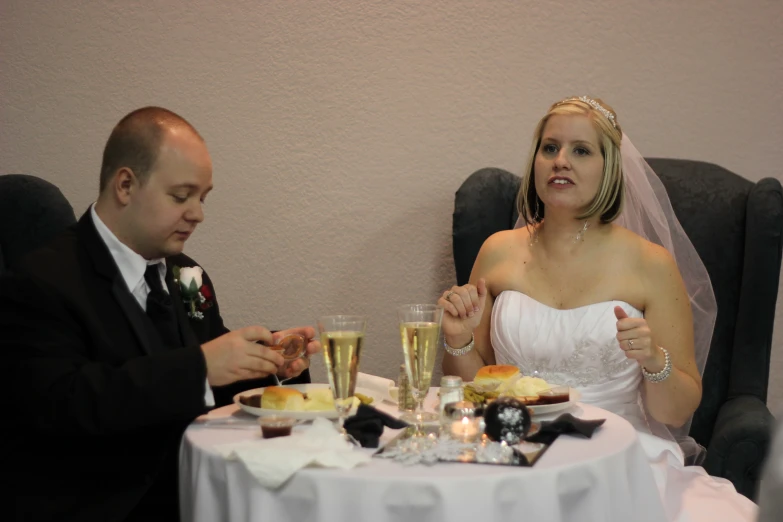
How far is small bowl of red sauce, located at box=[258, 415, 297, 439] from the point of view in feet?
6.80

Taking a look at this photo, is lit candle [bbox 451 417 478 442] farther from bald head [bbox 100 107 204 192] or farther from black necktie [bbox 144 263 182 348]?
bald head [bbox 100 107 204 192]

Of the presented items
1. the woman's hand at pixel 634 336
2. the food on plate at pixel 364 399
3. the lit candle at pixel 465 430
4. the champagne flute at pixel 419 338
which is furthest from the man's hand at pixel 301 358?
the woman's hand at pixel 634 336

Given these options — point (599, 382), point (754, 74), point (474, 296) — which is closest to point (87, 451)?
point (474, 296)

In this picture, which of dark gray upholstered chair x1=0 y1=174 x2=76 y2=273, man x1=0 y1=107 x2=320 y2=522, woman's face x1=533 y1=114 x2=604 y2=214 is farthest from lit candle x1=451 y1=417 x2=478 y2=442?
dark gray upholstered chair x1=0 y1=174 x2=76 y2=273

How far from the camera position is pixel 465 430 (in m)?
2.13

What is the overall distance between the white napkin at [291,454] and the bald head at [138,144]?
0.94m

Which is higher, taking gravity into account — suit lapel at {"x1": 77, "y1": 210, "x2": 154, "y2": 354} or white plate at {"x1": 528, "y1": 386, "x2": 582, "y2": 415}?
suit lapel at {"x1": 77, "y1": 210, "x2": 154, "y2": 354}

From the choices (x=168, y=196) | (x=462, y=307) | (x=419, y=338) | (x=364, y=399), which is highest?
(x=168, y=196)

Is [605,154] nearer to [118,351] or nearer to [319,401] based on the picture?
[319,401]

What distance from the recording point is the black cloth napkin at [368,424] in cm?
204

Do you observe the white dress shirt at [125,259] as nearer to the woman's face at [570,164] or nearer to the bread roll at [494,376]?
the bread roll at [494,376]

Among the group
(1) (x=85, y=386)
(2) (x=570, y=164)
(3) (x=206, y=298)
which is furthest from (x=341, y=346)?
(2) (x=570, y=164)

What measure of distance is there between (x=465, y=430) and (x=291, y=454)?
460 mm

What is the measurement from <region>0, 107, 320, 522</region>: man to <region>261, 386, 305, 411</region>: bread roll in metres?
0.07
